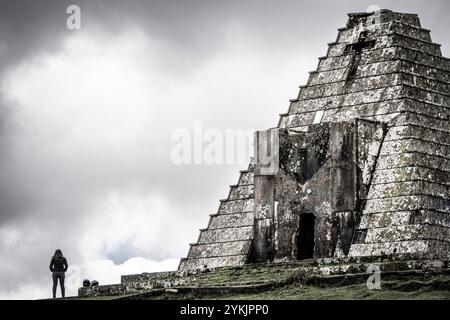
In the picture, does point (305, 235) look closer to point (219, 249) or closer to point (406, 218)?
point (406, 218)

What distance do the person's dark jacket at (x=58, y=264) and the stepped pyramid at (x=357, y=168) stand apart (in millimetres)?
5030

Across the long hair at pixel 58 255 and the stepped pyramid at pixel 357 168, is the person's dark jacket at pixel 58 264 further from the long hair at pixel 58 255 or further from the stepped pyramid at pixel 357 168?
the stepped pyramid at pixel 357 168

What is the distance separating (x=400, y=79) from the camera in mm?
41812

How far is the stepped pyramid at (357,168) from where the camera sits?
1486 inches

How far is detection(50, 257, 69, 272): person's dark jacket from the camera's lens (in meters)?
38.6

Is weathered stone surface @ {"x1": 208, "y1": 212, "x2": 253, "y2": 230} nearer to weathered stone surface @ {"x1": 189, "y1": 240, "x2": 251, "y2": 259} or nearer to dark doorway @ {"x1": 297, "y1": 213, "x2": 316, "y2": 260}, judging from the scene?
weathered stone surface @ {"x1": 189, "y1": 240, "x2": 251, "y2": 259}

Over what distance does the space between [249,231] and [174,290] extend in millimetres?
7192

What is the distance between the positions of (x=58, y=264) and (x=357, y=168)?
27.4 feet

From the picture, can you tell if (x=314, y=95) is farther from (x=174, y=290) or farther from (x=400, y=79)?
(x=174, y=290)

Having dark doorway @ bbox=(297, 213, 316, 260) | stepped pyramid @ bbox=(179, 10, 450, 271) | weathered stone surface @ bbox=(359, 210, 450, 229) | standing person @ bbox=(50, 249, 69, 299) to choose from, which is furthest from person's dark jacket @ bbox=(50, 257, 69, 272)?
weathered stone surface @ bbox=(359, 210, 450, 229)

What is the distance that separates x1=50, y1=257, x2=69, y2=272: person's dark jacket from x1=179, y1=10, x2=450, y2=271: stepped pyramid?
503 cm

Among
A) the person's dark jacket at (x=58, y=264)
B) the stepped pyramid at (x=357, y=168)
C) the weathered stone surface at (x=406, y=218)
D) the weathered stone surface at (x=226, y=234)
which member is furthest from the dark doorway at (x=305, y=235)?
the person's dark jacket at (x=58, y=264)
